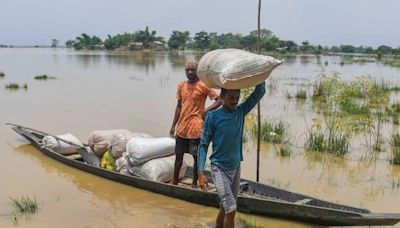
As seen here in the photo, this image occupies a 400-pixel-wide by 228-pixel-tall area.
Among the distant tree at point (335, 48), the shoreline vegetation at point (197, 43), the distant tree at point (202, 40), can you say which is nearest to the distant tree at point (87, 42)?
the shoreline vegetation at point (197, 43)

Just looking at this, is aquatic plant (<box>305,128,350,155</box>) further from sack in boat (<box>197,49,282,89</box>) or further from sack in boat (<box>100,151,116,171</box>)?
sack in boat (<box>197,49,282,89</box>)

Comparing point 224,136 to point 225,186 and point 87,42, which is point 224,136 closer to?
point 225,186

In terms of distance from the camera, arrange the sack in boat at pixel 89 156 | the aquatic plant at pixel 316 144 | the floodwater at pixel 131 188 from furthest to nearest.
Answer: the aquatic plant at pixel 316 144, the sack in boat at pixel 89 156, the floodwater at pixel 131 188

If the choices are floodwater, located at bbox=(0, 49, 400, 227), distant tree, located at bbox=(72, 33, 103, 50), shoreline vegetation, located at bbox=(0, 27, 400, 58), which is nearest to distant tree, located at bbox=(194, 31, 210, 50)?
shoreline vegetation, located at bbox=(0, 27, 400, 58)

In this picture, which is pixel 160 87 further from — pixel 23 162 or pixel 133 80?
pixel 23 162

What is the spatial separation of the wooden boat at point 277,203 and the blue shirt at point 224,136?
0.98m

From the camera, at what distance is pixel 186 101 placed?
15.6 ft

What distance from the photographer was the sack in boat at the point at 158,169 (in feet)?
17.4

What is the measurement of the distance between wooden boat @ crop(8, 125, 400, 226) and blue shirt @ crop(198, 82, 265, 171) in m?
0.98

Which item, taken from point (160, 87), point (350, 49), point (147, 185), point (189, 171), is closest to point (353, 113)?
point (189, 171)

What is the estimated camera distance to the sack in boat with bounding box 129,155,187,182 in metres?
5.29

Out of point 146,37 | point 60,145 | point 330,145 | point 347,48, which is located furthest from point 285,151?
point 347,48

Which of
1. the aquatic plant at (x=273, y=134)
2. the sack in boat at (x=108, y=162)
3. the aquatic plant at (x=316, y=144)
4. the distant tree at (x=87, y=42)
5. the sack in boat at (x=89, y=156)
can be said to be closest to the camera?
the sack in boat at (x=108, y=162)

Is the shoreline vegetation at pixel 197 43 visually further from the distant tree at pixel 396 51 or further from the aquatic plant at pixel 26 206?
the aquatic plant at pixel 26 206
